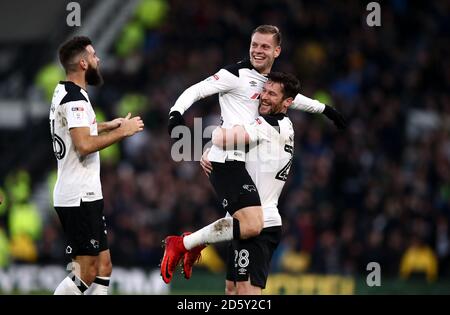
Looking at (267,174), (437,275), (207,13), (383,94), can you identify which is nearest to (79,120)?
(267,174)

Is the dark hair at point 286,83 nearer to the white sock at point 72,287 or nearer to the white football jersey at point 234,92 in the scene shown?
the white football jersey at point 234,92

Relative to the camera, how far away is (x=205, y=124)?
19.6 metres

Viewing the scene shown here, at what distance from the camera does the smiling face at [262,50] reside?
10.1 m

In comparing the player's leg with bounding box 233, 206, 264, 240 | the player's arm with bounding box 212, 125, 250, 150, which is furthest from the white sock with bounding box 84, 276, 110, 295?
the player's arm with bounding box 212, 125, 250, 150

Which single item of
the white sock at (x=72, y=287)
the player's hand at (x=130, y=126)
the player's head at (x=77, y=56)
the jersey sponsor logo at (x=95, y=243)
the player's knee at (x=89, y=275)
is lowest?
A: the white sock at (x=72, y=287)

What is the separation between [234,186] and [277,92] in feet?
3.24

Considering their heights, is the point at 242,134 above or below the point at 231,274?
above

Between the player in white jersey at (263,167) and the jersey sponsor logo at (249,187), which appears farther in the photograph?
the jersey sponsor logo at (249,187)

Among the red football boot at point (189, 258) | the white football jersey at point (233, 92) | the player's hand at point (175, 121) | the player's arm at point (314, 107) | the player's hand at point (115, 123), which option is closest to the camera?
the player's hand at point (175, 121)

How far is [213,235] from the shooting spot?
9961 millimetres

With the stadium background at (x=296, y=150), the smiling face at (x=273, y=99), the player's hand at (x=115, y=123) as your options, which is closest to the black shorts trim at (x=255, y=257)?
the smiling face at (x=273, y=99)

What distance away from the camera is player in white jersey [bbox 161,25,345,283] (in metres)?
9.70

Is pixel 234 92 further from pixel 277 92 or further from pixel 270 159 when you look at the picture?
pixel 270 159

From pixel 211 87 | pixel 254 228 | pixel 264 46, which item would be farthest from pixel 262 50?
pixel 254 228
